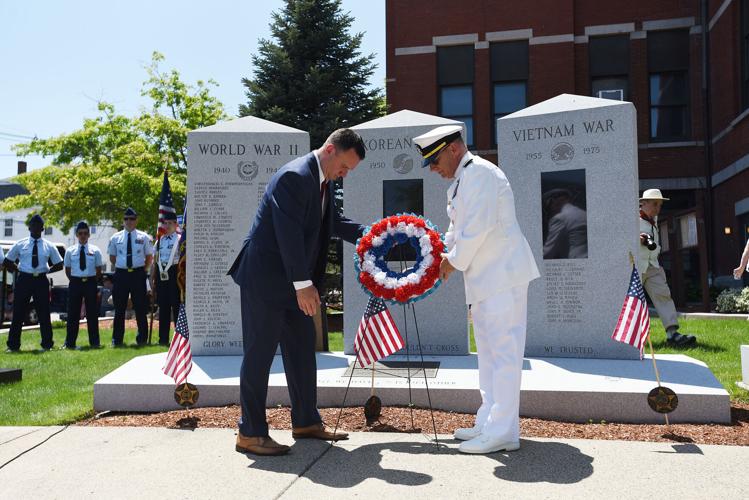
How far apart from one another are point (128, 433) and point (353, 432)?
1.75 metres

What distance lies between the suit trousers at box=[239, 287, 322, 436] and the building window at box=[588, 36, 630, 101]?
61.2ft

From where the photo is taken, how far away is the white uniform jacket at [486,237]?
461cm

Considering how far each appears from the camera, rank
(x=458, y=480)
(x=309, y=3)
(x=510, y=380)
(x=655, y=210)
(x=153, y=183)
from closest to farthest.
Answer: (x=458, y=480) → (x=510, y=380) → (x=655, y=210) → (x=309, y=3) → (x=153, y=183)

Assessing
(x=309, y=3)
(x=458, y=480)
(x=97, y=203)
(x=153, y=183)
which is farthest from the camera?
(x=97, y=203)

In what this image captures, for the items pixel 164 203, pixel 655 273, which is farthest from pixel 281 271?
pixel 164 203

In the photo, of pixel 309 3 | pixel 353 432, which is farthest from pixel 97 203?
pixel 353 432

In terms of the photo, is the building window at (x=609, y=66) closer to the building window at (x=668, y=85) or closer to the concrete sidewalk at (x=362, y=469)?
the building window at (x=668, y=85)

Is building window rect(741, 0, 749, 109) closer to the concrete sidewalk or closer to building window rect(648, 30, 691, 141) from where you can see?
building window rect(648, 30, 691, 141)

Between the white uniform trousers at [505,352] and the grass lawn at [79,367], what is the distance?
2783mm

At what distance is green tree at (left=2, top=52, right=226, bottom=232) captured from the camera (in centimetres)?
2531

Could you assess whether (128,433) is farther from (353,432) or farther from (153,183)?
(153,183)

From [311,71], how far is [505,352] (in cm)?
1322

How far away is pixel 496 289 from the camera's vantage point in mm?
4633

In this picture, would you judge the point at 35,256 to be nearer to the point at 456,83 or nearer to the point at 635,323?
the point at 635,323
